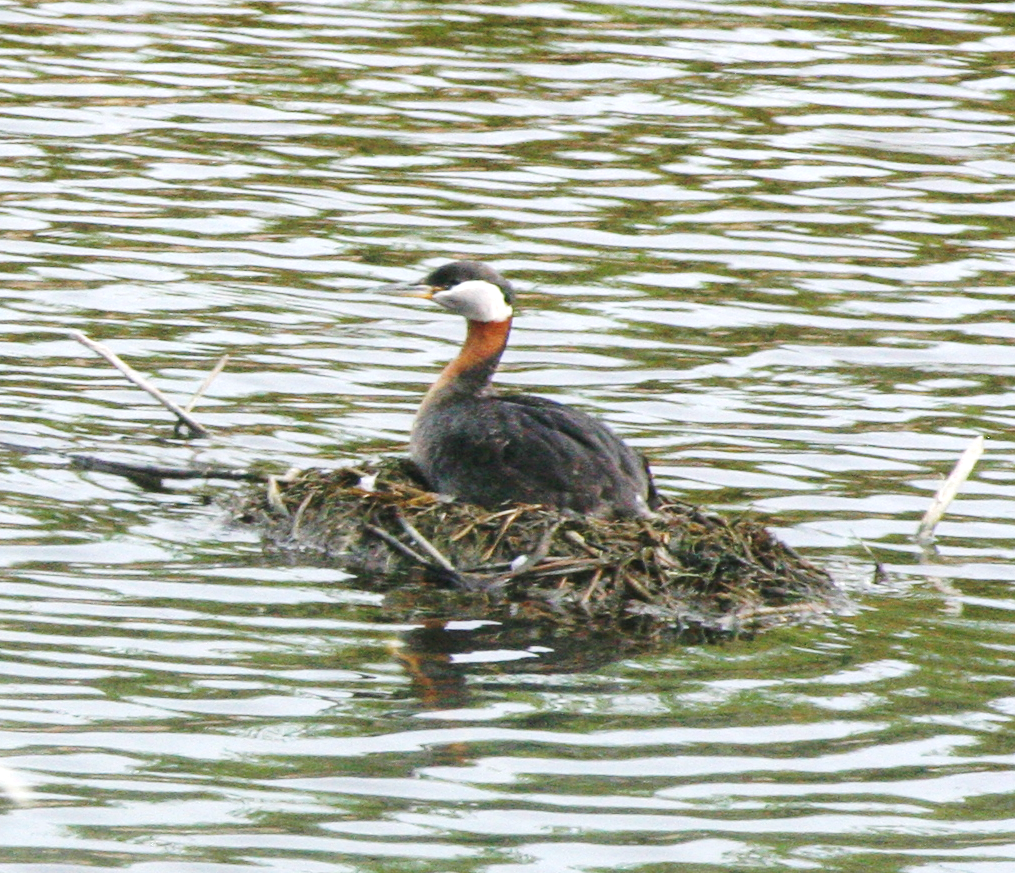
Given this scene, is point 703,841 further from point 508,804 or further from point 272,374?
point 272,374

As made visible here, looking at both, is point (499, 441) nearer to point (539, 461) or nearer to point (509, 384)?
point (539, 461)

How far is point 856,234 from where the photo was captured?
1380 cm

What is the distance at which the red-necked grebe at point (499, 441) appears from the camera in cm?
861

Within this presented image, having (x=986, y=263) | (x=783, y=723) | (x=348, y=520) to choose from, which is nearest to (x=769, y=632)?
(x=783, y=723)

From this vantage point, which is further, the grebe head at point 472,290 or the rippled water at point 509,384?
the grebe head at point 472,290

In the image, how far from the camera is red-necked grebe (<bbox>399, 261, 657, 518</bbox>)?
8609mm

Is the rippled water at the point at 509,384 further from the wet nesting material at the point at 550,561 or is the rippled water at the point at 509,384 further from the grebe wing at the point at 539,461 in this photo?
the grebe wing at the point at 539,461

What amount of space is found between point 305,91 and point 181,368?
18.3ft

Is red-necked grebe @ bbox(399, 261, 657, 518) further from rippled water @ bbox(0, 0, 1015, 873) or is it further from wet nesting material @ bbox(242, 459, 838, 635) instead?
rippled water @ bbox(0, 0, 1015, 873)

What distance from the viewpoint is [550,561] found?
815cm

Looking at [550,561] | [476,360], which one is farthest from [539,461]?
[476,360]

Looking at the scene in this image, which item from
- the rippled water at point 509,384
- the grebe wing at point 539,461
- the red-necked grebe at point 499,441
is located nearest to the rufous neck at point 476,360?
the red-necked grebe at point 499,441

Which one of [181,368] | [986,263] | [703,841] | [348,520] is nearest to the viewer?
[703,841]

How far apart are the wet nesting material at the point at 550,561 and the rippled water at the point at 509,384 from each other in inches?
9.9
